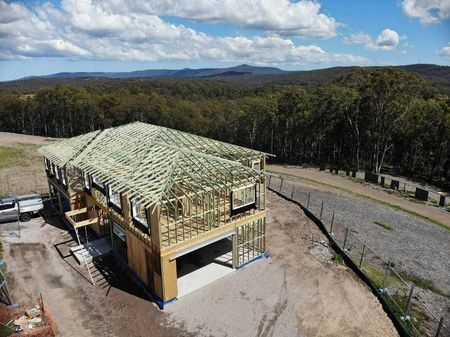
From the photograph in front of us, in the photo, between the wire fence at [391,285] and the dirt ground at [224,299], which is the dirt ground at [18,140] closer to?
the dirt ground at [224,299]

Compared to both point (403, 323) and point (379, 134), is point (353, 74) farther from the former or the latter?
point (403, 323)

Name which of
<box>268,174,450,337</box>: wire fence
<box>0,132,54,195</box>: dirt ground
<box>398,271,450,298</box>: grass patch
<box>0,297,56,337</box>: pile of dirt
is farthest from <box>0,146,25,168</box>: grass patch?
<box>398,271,450,298</box>: grass patch

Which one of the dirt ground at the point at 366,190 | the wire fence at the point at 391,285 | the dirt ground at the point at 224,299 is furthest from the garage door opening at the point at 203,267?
the dirt ground at the point at 366,190

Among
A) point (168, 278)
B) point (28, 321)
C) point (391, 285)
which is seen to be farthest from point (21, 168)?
point (391, 285)

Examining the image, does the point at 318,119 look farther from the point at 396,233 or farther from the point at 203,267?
the point at 203,267

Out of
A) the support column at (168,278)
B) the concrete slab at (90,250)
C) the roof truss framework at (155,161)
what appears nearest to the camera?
the support column at (168,278)

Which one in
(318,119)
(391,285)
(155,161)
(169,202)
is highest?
(155,161)

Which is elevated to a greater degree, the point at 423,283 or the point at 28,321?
the point at 28,321
